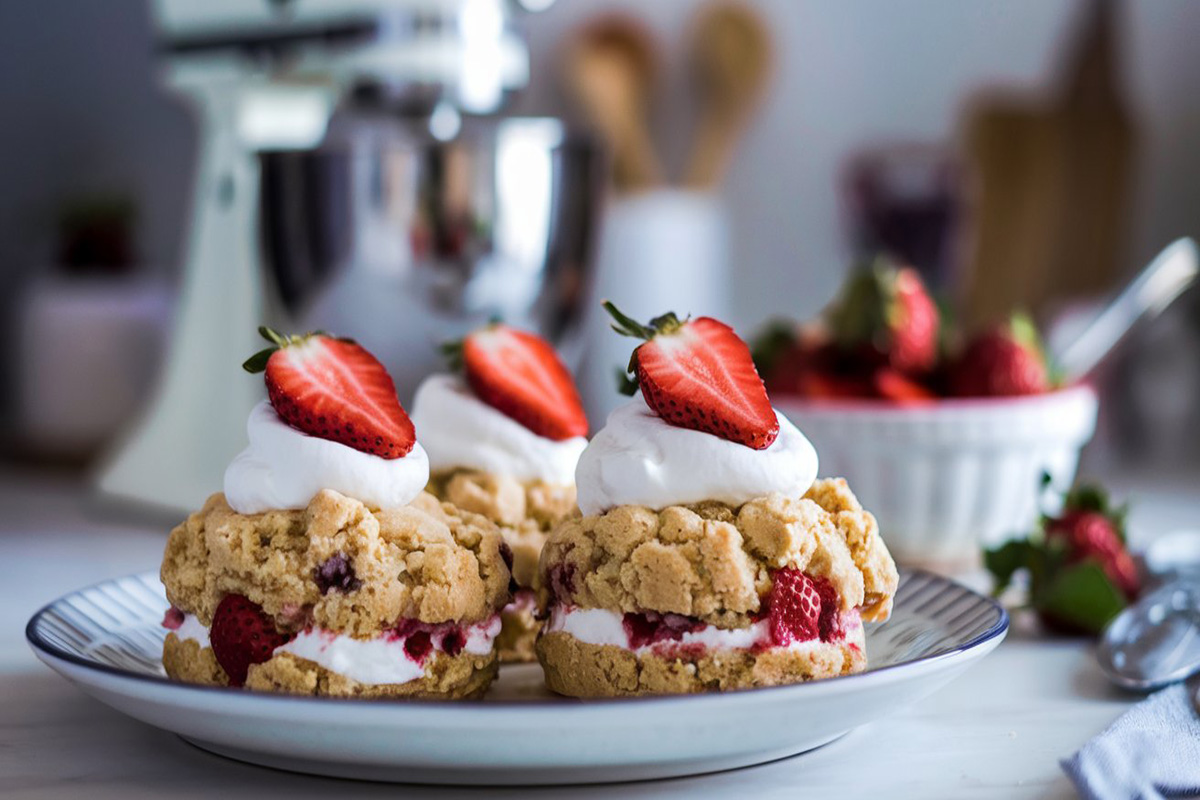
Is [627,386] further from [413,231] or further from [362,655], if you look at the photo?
[413,231]

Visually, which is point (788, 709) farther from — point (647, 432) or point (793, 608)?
point (647, 432)

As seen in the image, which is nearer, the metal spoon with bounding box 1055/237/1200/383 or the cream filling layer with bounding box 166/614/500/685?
the cream filling layer with bounding box 166/614/500/685

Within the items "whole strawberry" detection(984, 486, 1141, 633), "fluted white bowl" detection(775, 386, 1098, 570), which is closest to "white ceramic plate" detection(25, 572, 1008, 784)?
"whole strawberry" detection(984, 486, 1141, 633)

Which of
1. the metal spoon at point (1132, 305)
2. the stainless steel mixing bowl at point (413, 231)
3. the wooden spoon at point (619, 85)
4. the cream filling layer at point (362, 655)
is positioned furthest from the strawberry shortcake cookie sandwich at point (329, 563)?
the wooden spoon at point (619, 85)

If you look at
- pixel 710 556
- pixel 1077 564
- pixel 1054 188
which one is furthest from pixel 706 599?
pixel 1054 188

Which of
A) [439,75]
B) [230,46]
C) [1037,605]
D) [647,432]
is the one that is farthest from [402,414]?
[230,46]

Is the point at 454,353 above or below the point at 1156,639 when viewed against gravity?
above

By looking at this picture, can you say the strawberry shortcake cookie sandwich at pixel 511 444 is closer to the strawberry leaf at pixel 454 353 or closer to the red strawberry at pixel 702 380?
the strawberry leaf at pixel 454 353

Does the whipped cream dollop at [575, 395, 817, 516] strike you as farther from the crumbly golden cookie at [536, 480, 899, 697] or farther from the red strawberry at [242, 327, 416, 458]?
the red strawberry at [242, 327, 416, 458]
